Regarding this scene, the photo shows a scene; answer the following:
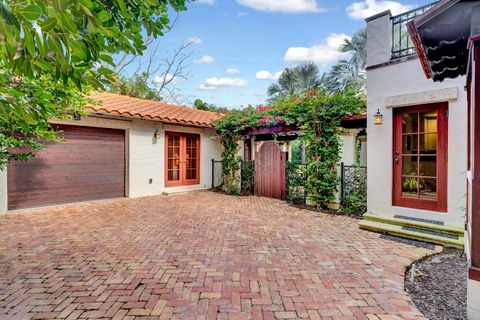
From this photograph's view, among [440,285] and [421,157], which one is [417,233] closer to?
[421,157]

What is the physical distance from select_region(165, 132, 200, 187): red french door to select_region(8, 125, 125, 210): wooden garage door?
5.49ft

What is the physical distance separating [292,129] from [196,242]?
490cm

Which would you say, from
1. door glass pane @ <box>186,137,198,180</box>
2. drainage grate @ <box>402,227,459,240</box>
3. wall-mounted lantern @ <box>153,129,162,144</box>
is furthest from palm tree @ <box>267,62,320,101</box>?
drainage grate @ <box>402,227,459,240</box>

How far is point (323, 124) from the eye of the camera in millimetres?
6828

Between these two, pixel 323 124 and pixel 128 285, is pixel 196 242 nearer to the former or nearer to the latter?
pixel 128 285

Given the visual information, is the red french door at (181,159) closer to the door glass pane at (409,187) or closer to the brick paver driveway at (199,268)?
the brick paver driveway at (199,268)

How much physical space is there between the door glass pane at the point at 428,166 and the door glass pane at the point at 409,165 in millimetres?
100

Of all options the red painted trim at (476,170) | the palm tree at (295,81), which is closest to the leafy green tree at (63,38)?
the red painted trim at (476,170)

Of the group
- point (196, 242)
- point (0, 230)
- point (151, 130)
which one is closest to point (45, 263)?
point (196, 242)

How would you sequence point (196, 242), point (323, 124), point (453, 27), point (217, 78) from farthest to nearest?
1. point (217, 78)
2. point (323, 124)
3. point (196, 242)
4. point (453, 27)

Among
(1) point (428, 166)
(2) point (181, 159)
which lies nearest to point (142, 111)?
(2) point (181, 159)

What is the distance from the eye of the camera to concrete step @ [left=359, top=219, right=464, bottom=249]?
13.7ft

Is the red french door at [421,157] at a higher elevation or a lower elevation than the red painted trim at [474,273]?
higher

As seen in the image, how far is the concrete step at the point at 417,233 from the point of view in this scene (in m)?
4.18
